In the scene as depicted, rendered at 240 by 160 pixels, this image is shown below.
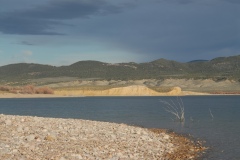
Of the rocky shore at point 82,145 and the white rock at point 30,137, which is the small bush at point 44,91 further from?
the white rock at point 30,137

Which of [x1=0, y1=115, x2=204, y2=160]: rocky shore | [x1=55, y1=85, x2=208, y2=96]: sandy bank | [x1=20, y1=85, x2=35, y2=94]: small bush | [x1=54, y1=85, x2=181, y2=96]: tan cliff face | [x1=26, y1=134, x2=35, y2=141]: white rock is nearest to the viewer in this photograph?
[x1=0, y1=115, x2=204, y2=160]: rocky shore

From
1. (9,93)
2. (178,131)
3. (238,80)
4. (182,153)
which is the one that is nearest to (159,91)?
(238,80)

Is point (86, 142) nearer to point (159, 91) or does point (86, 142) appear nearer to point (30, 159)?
point (30, 159)

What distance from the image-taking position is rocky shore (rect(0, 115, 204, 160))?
59.4 feet

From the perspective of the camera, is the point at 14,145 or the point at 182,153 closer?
the point at 14,145

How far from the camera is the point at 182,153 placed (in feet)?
73.3

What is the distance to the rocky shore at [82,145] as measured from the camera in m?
18.1

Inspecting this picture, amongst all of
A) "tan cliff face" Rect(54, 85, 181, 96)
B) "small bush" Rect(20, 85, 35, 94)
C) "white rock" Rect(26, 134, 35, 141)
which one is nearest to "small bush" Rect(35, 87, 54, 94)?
"small bush" Rect(20, 85, 35, 94)

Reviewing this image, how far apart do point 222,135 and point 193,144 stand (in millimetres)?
5315

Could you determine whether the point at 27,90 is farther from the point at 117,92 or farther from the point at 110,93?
the point at 117,92

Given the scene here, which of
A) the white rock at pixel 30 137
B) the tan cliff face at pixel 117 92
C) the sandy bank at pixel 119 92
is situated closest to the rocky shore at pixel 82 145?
the white rock at pixel 30 137

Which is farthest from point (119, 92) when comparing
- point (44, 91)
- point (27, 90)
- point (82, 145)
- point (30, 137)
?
point (82, 145)

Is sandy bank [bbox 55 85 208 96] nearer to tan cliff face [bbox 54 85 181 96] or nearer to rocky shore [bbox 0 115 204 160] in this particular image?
tan cliff face [bbox 54 85 181 96]

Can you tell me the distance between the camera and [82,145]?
2080 centimetres
